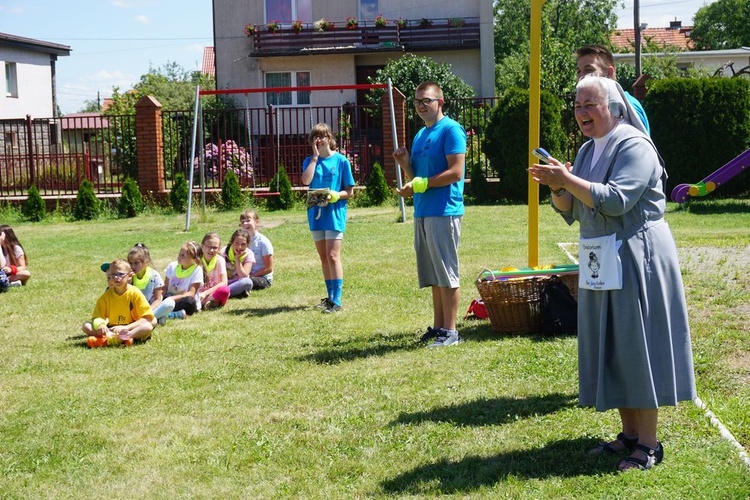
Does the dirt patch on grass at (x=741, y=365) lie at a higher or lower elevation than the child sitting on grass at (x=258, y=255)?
lower

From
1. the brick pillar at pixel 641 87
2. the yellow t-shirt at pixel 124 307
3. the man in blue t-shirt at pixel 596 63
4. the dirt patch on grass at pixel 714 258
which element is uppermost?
the brick pillar at pixel 641 87

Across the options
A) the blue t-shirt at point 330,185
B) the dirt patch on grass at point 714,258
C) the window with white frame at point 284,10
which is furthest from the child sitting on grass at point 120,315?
the window with white frame at point 284,10

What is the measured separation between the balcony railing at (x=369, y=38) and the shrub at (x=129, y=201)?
560 inches

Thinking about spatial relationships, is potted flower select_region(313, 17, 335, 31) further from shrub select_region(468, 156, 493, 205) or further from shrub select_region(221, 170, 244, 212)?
shrub select_region(468, 156, 493, 205)

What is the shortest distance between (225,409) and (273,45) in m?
28.5

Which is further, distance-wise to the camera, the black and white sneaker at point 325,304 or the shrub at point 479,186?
the shrub at point 479,186

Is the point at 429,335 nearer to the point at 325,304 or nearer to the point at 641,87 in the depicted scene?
the point at 325,304

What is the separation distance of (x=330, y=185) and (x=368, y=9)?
2594 cm

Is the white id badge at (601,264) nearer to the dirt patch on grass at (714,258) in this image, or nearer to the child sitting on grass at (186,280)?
the dirt patch on grass at (714,258)

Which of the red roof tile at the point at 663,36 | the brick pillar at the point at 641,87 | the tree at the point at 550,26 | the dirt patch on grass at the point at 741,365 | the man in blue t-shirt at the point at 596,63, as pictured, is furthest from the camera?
the red roof tile at the point at 663,36

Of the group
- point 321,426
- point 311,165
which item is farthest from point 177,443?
point 311,165

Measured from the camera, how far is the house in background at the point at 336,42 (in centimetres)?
3234

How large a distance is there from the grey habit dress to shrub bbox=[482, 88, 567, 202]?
14.6m

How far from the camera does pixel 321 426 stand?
5234 millimetres
